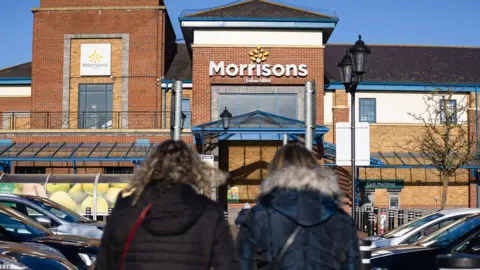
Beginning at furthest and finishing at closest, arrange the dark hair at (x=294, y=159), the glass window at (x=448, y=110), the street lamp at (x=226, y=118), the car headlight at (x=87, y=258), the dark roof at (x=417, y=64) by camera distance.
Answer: the dark roof at (x=417, y=64) → the glass window at (x=448, y=110) → the street lamp at (x=226, y=118) → the car headlight at (x=87, y=258) → the dark hair at (x=294, y=159)

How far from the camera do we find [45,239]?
33.7 feet

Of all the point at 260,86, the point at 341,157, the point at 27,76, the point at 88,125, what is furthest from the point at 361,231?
the point at 27,76

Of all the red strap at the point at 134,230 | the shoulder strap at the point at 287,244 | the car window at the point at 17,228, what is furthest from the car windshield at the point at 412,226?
the red strap at the point at 134,230

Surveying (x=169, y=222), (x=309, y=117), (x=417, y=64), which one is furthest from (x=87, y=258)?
(x=417, y=64)

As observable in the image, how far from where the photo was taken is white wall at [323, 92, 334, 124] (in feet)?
112

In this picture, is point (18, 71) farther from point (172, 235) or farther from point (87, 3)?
point (172, 235)

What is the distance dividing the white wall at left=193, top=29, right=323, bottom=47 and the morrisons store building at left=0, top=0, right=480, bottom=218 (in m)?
0.05

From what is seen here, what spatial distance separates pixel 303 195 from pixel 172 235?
1.01 m

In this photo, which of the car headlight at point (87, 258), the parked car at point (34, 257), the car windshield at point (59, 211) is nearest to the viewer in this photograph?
the parked car at point (34, 257)

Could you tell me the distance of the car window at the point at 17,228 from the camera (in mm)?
11141

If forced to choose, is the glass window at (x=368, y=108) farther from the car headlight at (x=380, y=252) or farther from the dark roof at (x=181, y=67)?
Result: the car headlight at (x=380, y=252)

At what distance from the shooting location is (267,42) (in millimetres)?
29984

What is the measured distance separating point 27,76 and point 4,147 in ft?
25.3

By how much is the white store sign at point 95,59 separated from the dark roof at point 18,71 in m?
4.93
